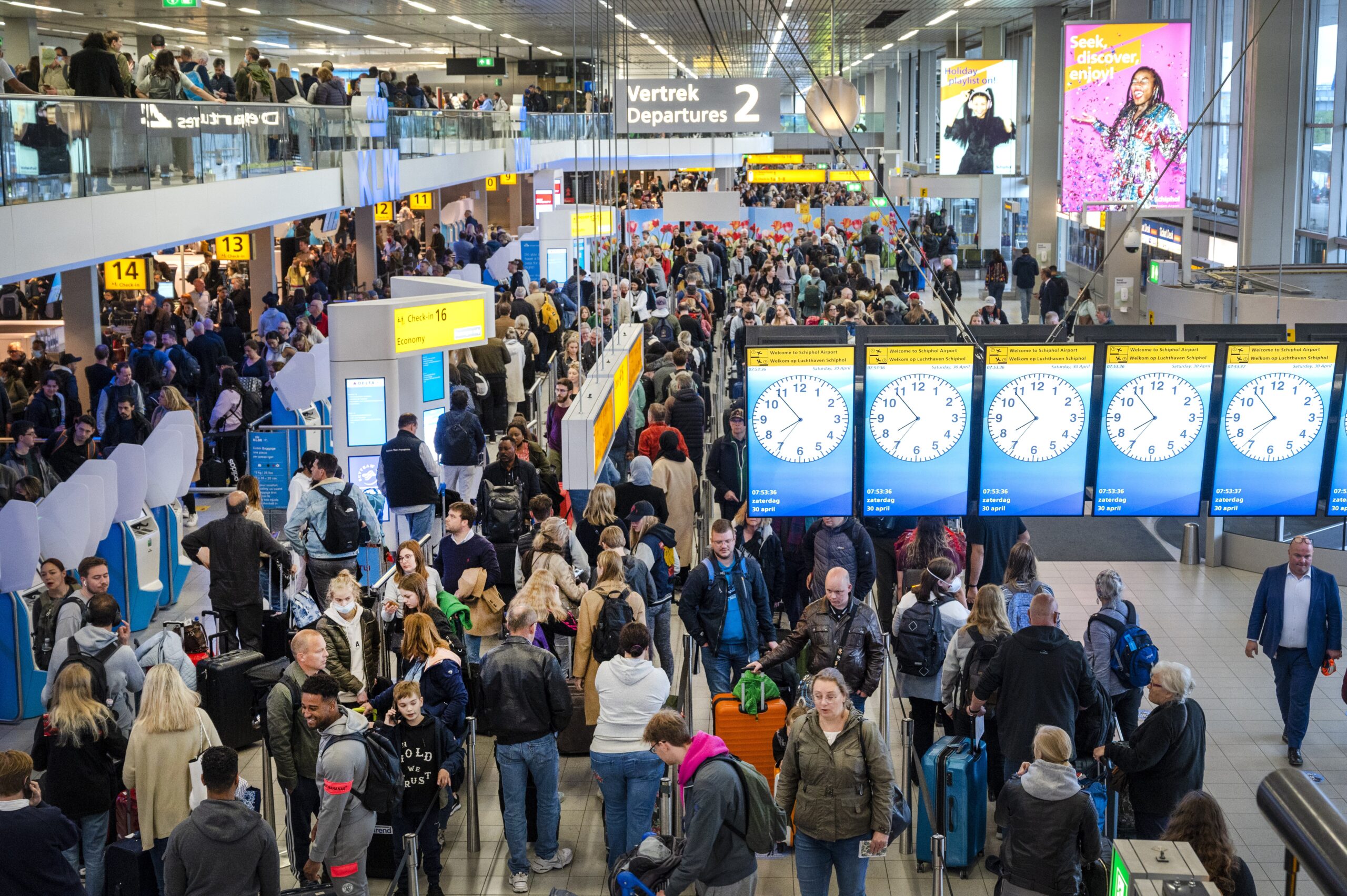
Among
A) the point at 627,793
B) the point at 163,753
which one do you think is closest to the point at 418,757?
the point at 627,793

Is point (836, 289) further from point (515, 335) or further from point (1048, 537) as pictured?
point (1048, 537)

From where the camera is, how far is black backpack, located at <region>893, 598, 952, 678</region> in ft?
24.5

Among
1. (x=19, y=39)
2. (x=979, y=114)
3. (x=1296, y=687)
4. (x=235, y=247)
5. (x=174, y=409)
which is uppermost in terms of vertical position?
(x=19, y=39)

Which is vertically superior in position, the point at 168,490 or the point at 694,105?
the point at 694,105

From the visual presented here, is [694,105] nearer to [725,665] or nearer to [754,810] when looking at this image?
[725,665]

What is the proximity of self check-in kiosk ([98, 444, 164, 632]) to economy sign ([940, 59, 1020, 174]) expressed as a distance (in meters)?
26.3

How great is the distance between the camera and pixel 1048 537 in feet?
46.5

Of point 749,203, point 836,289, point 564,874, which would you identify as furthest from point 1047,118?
point 564,874

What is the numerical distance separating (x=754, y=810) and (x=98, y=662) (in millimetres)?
3466

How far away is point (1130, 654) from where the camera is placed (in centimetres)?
738

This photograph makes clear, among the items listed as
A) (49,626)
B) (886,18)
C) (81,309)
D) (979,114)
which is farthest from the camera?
(886,18)

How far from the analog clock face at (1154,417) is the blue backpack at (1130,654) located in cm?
101

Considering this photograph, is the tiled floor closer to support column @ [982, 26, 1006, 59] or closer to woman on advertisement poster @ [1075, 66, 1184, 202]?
woman on advertisement poster @ [1075, 66, 1184, 202]

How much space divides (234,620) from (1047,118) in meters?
30.7
